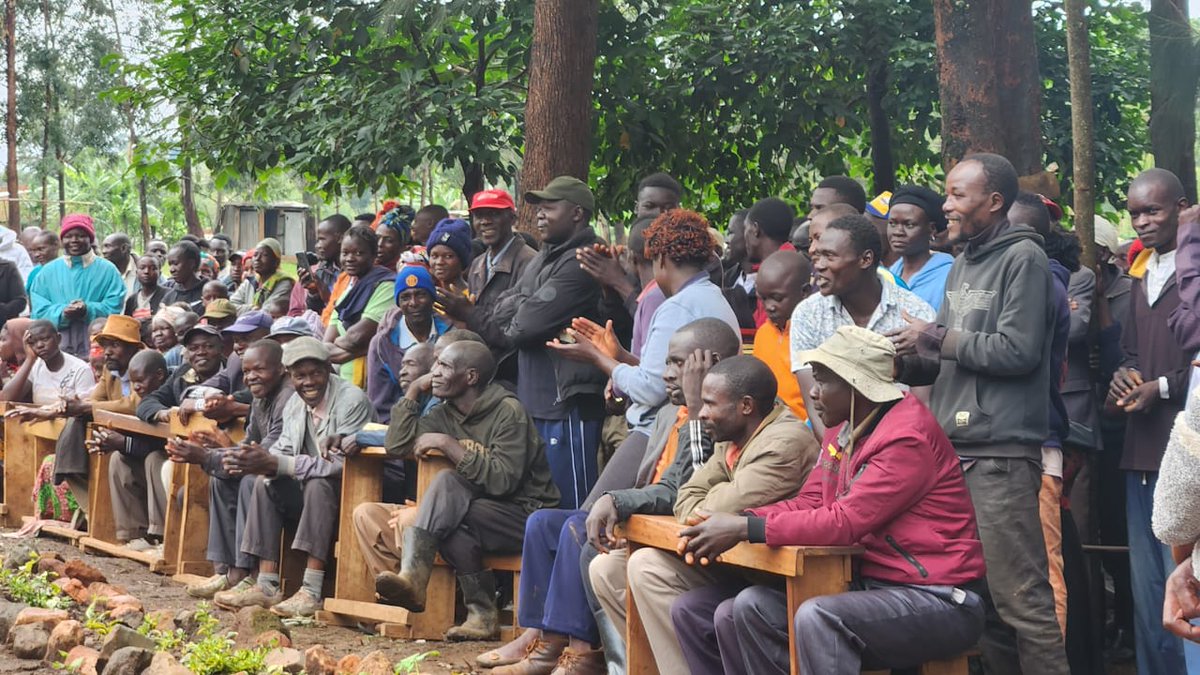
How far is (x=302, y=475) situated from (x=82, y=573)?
1.63 metres

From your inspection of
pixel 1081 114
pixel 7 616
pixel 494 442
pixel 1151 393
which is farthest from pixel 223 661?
pixel 1081 114

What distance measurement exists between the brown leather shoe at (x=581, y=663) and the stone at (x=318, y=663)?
3.23 feet

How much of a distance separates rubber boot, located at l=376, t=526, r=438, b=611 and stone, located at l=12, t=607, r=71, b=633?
157 cm

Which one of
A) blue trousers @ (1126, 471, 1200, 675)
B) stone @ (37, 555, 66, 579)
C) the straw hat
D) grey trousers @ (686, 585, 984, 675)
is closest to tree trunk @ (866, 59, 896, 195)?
blue trousers @ (1126, 471, 1200, 675)

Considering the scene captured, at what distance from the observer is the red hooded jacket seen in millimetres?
4859

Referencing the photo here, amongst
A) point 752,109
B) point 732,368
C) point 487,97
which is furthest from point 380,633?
point 752,109

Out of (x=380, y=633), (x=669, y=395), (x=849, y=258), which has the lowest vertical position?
(x=380, y=633)

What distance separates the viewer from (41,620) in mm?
7086

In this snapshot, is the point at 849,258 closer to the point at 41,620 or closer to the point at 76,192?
the point at 41,620

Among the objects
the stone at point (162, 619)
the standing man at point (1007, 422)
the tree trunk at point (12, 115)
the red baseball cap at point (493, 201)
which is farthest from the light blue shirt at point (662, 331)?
the tree trunk at point (12, 115)

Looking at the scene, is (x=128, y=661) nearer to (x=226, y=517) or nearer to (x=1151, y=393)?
(x=226, y=517)

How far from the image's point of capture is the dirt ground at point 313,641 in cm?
696

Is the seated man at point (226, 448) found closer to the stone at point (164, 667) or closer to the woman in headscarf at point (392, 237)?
the woman in headscarf at point (392, 237)

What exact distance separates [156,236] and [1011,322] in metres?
53.9
